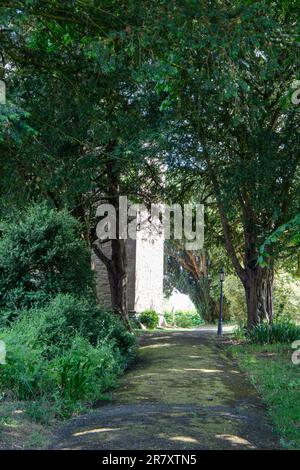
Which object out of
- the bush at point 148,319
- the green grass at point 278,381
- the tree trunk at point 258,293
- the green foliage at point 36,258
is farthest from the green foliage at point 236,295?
the green foliage at point 36,258

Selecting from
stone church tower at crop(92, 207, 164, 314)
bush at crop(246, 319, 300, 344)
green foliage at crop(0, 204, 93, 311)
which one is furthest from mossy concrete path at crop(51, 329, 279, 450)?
stone church tower at crop(92, 207, 164, 314)

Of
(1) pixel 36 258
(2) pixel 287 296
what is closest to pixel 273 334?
(1) pixel 36 258

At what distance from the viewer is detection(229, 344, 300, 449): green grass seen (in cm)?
708

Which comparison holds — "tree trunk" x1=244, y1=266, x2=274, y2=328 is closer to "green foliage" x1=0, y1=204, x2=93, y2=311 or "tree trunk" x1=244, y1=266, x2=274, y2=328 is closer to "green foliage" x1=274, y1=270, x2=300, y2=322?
"green foliage" x1=0, y1=204, x2=93, y2=311

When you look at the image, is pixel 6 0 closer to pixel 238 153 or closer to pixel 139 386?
pixel 139 386

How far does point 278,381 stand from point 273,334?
6815 millimetres

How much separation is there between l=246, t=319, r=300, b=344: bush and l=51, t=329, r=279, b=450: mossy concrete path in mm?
4712

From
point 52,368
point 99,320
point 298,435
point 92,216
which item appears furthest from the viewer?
point 92,216

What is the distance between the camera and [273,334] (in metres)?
17.2

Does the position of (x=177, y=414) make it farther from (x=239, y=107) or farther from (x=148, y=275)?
(x=148, y=275)

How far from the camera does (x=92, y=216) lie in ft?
63.8
